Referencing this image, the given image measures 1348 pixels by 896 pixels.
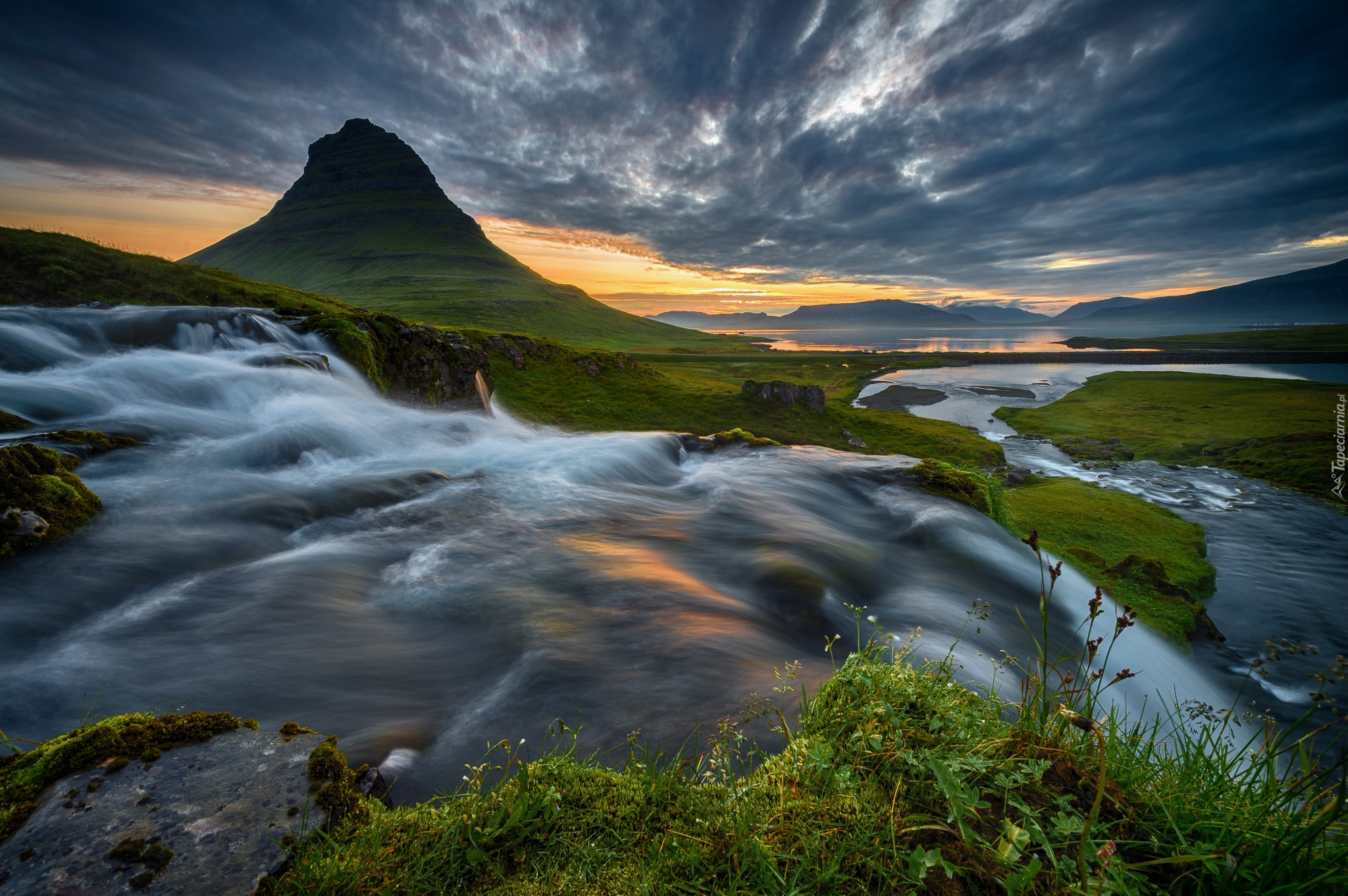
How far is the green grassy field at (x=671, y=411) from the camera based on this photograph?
33031 mm

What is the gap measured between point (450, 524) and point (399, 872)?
942 centimetres

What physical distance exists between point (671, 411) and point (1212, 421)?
48572 mm

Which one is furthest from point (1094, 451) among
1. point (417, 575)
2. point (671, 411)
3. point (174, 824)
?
point (174, 824)

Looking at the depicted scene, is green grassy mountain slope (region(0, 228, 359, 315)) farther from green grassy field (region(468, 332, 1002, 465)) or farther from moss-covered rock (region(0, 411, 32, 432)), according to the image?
moss-covered rock (region(0, 411, 32, 432))

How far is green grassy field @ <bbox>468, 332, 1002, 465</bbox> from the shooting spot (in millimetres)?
33031

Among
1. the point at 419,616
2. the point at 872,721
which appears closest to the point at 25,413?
the point at 419,616

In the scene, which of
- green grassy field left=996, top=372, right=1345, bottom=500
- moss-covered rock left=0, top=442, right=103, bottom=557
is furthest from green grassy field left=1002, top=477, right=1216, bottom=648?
moss-covered rock left=0, top=442, right=103, bottom=557

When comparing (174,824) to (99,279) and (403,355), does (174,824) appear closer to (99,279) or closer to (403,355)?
(403,355)

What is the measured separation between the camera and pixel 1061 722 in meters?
3.14

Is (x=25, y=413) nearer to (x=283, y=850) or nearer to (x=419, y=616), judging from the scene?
(x=419, y=616)

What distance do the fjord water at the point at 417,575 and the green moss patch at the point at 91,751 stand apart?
4.55 ft

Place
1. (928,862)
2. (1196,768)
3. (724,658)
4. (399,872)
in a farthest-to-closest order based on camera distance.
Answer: (724,658), (1196,768), (399,872), (928,862)

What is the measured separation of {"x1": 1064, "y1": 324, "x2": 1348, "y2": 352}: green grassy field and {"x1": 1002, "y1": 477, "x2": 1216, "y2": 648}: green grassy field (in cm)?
13904

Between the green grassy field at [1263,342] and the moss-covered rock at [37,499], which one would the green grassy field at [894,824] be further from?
the green grassy field at [1263,342]
